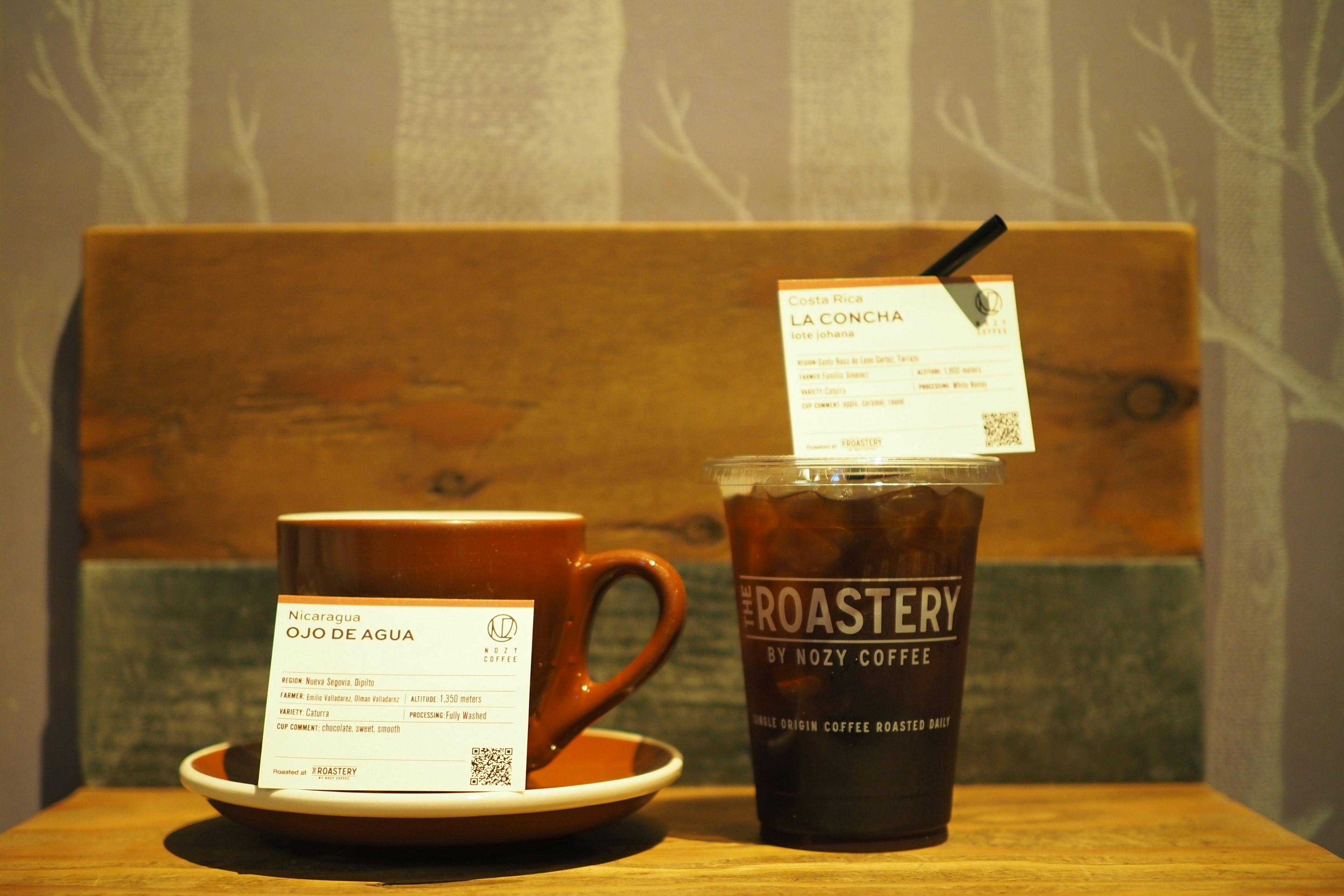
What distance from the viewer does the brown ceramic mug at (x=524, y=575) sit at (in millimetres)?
601

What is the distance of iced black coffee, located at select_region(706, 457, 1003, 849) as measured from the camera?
0.61m

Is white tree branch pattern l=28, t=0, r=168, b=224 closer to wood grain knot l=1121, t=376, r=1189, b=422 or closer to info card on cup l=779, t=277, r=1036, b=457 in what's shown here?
info card on cup l=779, t=277, r=1036, b=457

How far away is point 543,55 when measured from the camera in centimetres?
90

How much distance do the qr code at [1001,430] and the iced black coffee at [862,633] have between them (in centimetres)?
2

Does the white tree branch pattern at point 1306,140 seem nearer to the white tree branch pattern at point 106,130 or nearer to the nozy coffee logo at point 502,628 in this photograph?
the nozy coffee logo at point 502,628

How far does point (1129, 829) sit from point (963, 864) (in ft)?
0.52

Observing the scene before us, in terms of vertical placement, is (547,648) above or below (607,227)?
below

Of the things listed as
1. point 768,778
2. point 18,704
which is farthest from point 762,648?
point 18,704

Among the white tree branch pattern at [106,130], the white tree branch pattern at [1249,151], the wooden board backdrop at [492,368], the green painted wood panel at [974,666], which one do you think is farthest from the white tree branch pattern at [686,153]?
the white tree branch pattern at [106,130]

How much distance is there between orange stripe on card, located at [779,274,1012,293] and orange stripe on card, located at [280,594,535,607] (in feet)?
0.85

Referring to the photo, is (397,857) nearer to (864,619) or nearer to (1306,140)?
(864,619)

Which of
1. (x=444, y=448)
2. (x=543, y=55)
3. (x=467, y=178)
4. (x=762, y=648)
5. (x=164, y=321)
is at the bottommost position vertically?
(x=762, y=648)

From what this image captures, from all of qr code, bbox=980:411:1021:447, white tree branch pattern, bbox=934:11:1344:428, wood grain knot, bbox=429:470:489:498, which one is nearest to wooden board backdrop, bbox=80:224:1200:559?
wood grain knot, bbox=429:470:489:498

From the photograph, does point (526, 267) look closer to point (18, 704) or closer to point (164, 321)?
point (164, 321)
